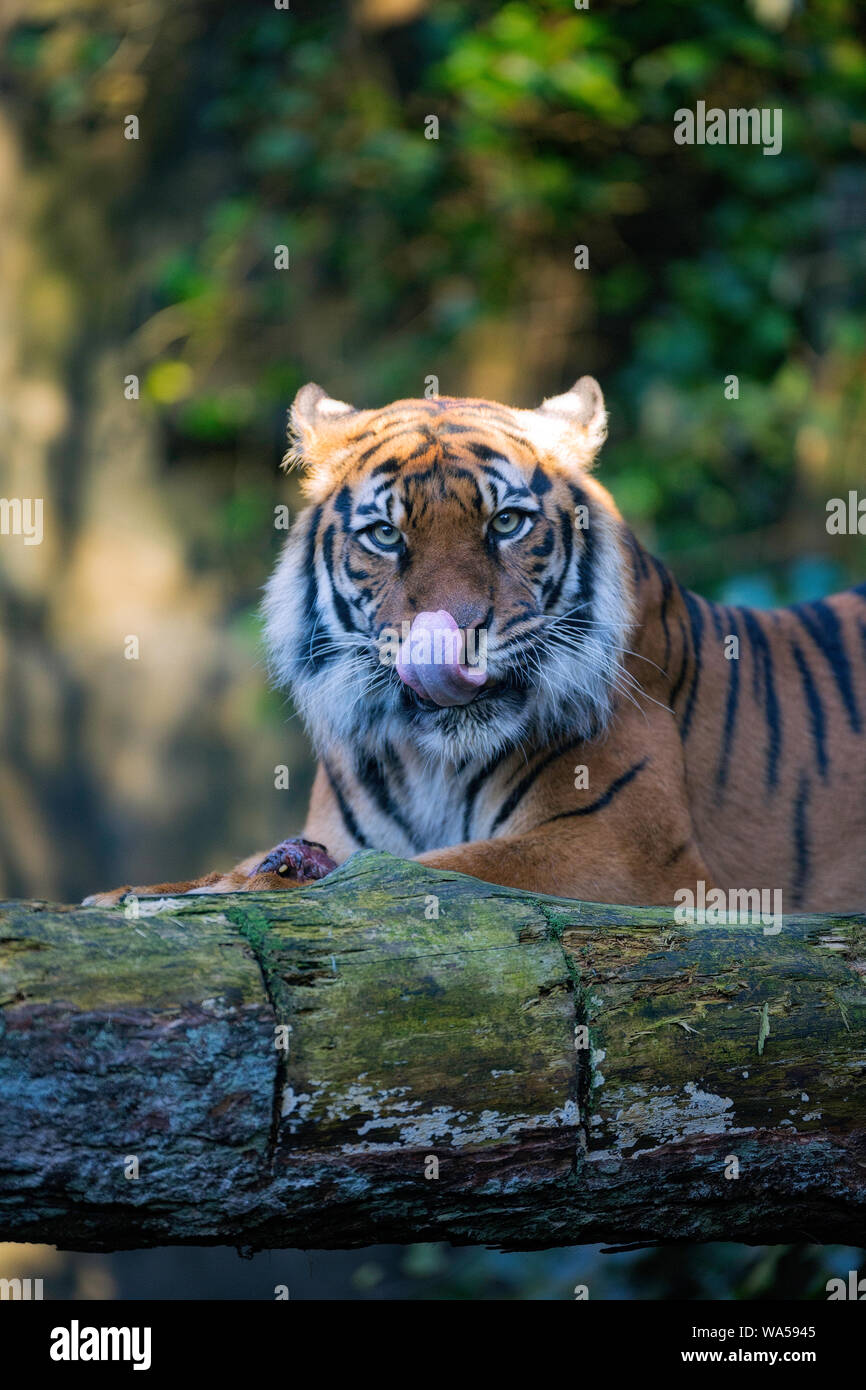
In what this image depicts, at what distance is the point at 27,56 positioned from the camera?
21.7ft

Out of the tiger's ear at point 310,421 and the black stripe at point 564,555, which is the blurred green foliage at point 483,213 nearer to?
the tiger's ear at point 310,421

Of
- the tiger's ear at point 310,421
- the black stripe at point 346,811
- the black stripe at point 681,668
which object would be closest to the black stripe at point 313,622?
the tiger's ear at point 310,421

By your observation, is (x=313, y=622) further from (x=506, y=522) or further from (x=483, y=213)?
(x=483, y=213)

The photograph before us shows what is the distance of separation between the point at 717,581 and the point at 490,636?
3.67m

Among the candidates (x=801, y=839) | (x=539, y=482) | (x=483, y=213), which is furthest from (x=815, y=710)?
(x=483, y=213)

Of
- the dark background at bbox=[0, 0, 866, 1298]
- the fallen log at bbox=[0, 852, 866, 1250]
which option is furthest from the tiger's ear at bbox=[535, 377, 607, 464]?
the dark background at bbox=[0, 0, 866, 1298]

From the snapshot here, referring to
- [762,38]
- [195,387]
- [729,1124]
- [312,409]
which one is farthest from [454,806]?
[762,38]

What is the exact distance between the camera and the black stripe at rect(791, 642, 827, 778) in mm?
3641

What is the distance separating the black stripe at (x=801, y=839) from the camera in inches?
139

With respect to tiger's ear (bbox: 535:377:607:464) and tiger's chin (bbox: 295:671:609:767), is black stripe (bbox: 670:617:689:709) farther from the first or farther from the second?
tiger's ear (bbox: 535:377:607:464)

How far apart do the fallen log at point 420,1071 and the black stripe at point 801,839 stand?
1.37 metres

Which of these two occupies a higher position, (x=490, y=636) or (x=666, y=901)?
(x=490, y=636)
